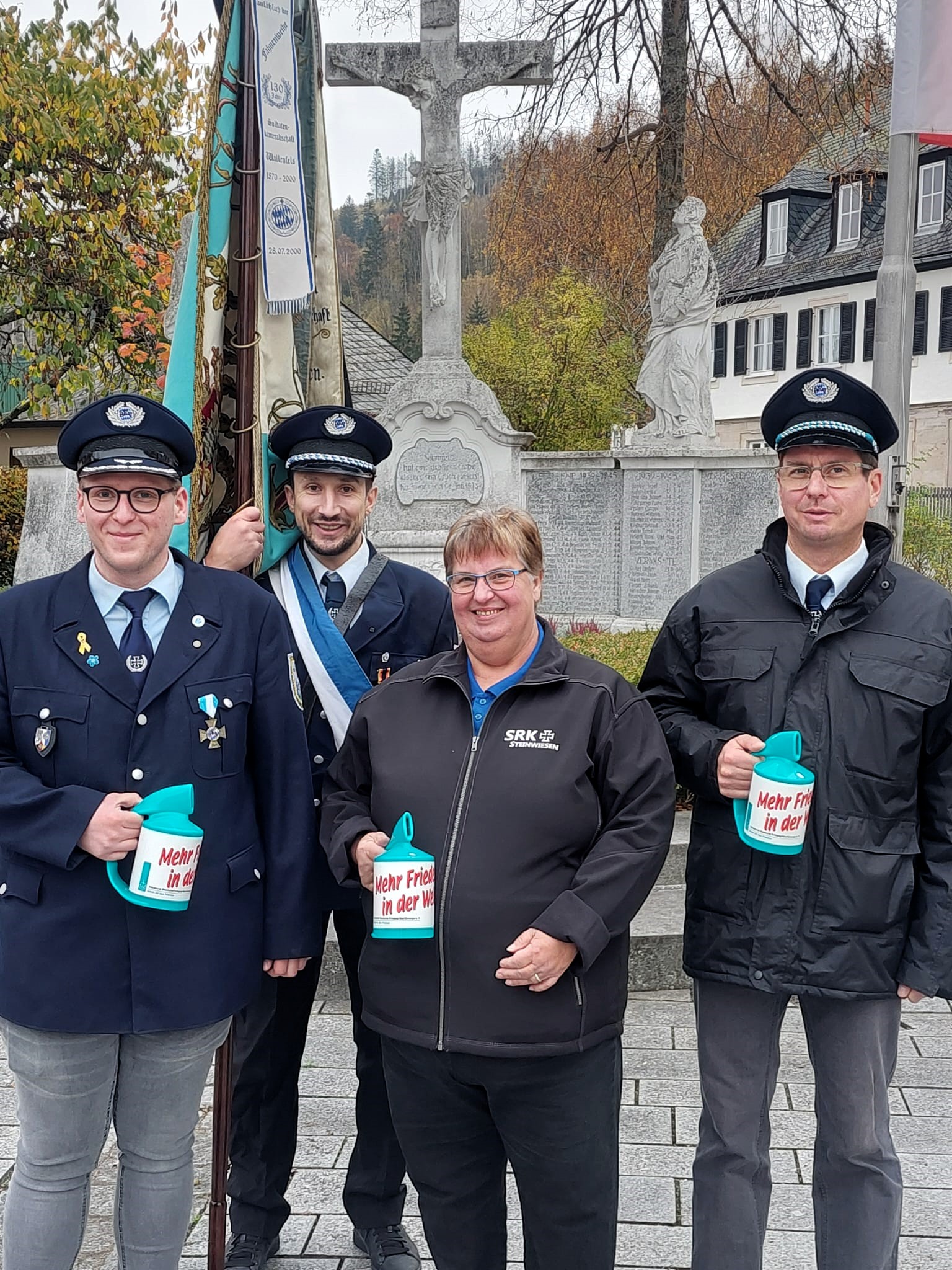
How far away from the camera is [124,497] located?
2598 millimetres

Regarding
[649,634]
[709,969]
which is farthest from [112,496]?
[649,634]

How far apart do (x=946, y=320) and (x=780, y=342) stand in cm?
584

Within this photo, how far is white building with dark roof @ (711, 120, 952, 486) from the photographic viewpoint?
32.8m

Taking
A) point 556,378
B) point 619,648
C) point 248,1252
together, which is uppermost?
point 556,378

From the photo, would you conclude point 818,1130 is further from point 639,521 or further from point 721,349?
point 721,349

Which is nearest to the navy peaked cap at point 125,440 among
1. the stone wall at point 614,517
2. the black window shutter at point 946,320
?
the stone wall at point 614,517

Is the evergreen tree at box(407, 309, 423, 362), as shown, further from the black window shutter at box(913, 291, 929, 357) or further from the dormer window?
the black window shutter at box(913, 291, 929, 357)

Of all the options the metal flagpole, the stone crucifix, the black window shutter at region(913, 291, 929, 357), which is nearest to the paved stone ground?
the metal flagpole

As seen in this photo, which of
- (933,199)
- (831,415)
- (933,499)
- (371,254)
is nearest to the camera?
(831,415)

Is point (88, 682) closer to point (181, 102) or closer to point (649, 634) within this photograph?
point (649, 634)

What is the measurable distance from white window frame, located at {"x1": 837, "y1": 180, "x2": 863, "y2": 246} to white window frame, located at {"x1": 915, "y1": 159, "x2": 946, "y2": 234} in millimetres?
2087

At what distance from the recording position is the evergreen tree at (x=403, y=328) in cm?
4603

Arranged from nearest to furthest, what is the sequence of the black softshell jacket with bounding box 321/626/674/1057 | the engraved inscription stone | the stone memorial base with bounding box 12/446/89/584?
the black softshell jacket with bounding box 321/626/674/1057 < the stone memorial base with bounding box 12/446/89/584 < the engraved inscription stone

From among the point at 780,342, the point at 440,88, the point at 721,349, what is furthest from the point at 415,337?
the point at 440,88
